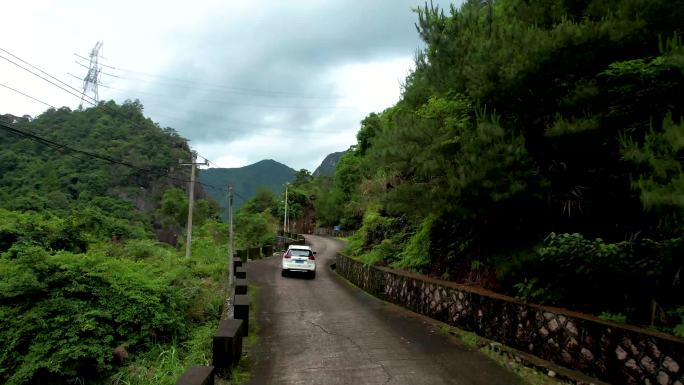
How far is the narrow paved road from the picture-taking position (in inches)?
250

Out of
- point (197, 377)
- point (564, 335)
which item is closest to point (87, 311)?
point (197, 377)

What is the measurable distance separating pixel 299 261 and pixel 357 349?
12.7 metres

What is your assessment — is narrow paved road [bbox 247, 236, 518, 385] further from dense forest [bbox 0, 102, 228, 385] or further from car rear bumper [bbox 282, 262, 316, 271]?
car rear bumper [bbox 282, 262, 316, 271]

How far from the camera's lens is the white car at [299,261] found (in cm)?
2030

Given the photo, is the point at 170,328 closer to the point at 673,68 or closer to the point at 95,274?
the point at 95,274

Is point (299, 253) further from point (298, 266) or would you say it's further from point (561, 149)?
point (561, 149)

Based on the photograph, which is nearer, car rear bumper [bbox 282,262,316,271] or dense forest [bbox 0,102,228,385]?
dense forest [bbox 0,102,228,385]

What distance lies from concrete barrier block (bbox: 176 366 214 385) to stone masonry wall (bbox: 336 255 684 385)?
499cm

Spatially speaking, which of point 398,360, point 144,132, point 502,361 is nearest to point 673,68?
point 502,361

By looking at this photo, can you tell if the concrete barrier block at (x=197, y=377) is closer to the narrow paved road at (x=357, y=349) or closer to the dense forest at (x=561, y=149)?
the narrow paved road at (x=357, y=349)

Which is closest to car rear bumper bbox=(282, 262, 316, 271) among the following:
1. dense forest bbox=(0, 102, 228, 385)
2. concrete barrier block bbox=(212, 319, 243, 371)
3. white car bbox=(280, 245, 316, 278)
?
white car bbox=(280, 245, 316, 278)

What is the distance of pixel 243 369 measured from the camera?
682 centimetres

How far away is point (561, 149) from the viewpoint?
7.36 m

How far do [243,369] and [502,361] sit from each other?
4.29 metres
